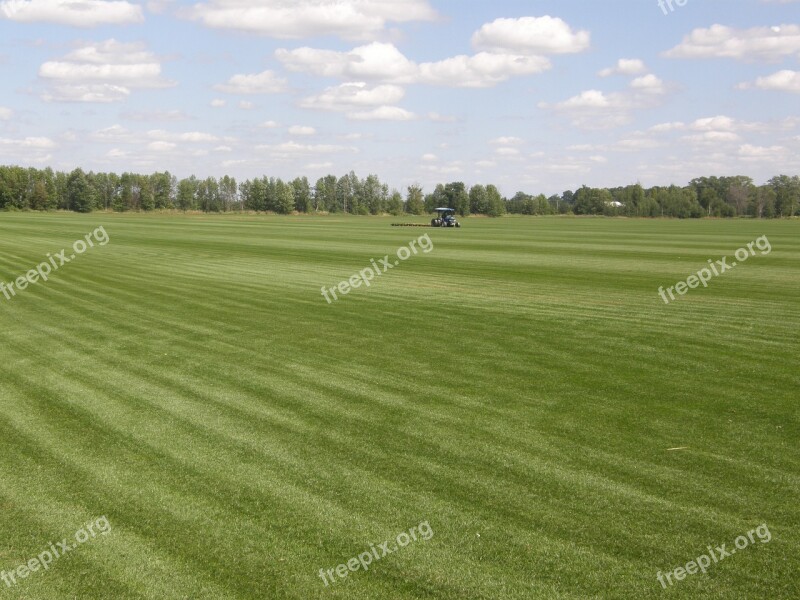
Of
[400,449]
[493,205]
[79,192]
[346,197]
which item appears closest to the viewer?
[400,449]

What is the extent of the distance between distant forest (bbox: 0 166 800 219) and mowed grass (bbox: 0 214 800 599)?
149 metres

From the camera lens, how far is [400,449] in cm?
790

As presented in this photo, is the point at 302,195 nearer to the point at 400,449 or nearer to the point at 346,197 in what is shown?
the point at 346,197

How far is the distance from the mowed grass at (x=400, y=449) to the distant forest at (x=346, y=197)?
14932cm

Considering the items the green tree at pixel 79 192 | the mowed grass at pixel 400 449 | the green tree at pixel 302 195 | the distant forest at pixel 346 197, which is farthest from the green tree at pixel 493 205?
the mowed grass at pixel 400 449

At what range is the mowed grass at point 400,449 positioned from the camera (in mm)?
5484

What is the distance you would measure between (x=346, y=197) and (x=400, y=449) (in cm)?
18158

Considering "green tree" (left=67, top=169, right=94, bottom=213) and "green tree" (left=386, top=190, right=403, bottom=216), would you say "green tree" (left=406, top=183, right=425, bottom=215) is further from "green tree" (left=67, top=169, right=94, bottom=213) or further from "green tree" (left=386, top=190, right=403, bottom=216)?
"green tree" (left=67, top=169, right=94, bottom=213)

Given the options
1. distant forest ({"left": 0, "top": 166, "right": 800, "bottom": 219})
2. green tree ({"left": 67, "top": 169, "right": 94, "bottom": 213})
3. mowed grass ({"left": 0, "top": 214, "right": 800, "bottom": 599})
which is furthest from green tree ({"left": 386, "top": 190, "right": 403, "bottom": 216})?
mowed grass ({"left": 0, "top": 214, "right": 800, "bottom": 599})

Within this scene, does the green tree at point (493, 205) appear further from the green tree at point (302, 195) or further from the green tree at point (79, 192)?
the green tree at point (79, 192)

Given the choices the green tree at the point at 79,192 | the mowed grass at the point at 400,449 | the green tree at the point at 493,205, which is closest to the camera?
the mowed grass at the point at 400,449

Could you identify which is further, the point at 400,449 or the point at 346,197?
the point at 346,197

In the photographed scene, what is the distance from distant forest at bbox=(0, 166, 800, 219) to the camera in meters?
152

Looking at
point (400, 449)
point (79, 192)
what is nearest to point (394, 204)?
point (79, 192)
